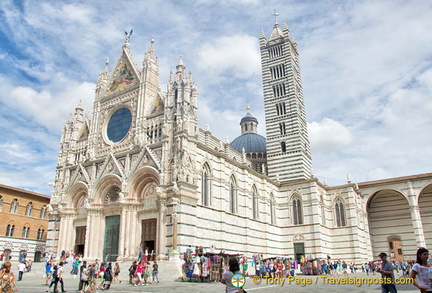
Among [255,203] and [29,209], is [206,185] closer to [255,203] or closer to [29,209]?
[255,203]

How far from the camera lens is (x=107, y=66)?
110 ft

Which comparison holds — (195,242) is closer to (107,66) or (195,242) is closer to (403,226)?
(107,66)

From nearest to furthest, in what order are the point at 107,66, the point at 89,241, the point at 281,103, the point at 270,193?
the point at 89,241 → the point at 107,66 → the point at 270,193 → the point at 281,103

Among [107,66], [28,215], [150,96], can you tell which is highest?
[107,66]

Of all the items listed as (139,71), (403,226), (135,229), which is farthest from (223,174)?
(403,226)

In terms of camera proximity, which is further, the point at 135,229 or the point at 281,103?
the point at 281,103

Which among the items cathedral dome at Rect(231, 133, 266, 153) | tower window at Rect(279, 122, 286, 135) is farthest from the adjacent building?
tower window at Rect(279, 122, 286, 135)

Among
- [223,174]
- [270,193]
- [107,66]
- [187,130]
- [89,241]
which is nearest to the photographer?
[187,130]

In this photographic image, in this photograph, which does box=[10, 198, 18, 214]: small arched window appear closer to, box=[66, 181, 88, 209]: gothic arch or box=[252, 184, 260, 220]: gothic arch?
box=[66, 181, 88, 209]: gothic arch

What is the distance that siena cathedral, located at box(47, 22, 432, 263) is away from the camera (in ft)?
81.7

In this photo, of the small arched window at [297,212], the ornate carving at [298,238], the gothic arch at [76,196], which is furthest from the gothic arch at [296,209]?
the gothic arch at [76,196]

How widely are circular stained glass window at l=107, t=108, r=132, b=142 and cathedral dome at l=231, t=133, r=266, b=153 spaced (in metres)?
A: 19.7

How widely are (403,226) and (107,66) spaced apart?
119 feet

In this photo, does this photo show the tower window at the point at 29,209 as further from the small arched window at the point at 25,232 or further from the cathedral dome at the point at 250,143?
the cathedral dome at the point at 250,143
